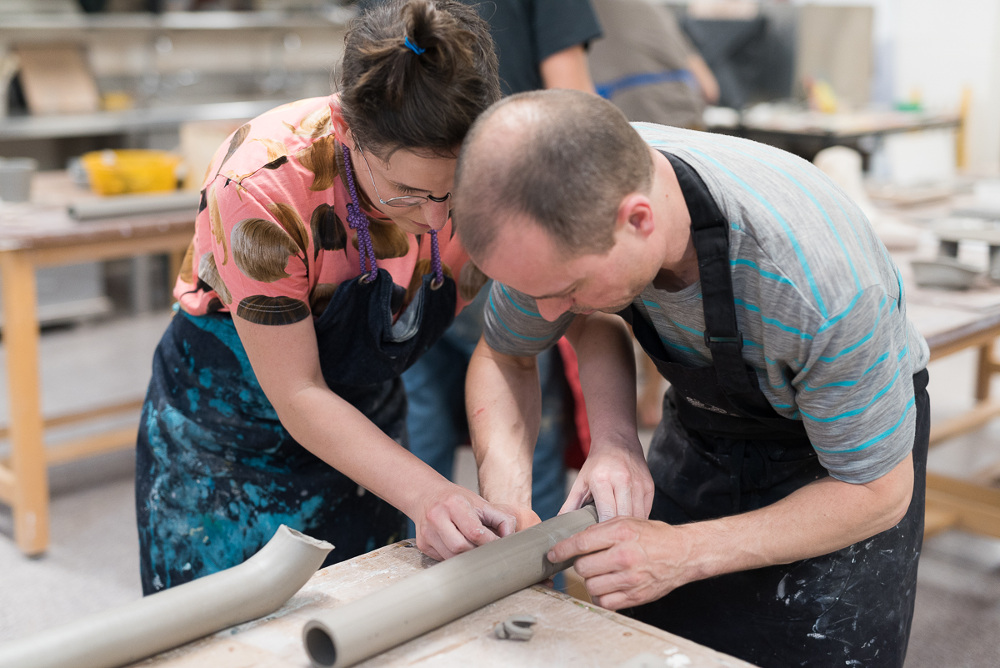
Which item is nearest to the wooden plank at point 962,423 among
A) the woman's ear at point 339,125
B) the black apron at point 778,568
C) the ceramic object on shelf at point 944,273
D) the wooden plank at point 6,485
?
the ceramic object on shelf at point 944,273

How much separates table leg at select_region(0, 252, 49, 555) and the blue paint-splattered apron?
1222 millimetres

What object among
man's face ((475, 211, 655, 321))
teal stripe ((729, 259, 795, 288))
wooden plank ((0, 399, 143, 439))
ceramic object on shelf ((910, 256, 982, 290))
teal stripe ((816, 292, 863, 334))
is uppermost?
man's face ((475, 211, 655, 321))

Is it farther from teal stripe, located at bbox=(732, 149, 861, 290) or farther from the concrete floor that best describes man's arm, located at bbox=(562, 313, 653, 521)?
the concrete floor

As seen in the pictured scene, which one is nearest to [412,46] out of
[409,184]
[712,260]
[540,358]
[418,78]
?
[418,78]

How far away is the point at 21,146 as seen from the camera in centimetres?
474

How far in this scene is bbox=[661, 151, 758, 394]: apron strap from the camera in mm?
1021

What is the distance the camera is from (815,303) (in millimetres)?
972

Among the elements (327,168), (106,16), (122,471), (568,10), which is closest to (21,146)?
(106,16)

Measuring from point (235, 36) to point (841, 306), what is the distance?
536cm

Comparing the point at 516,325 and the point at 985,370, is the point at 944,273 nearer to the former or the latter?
the point at 516,325

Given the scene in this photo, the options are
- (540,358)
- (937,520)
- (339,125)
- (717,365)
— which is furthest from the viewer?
(937,520)

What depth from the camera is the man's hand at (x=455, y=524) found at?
1.13 m

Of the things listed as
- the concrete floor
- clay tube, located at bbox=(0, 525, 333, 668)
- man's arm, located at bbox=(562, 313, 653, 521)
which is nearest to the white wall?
the concrete floor

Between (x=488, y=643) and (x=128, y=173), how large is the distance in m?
2.20
